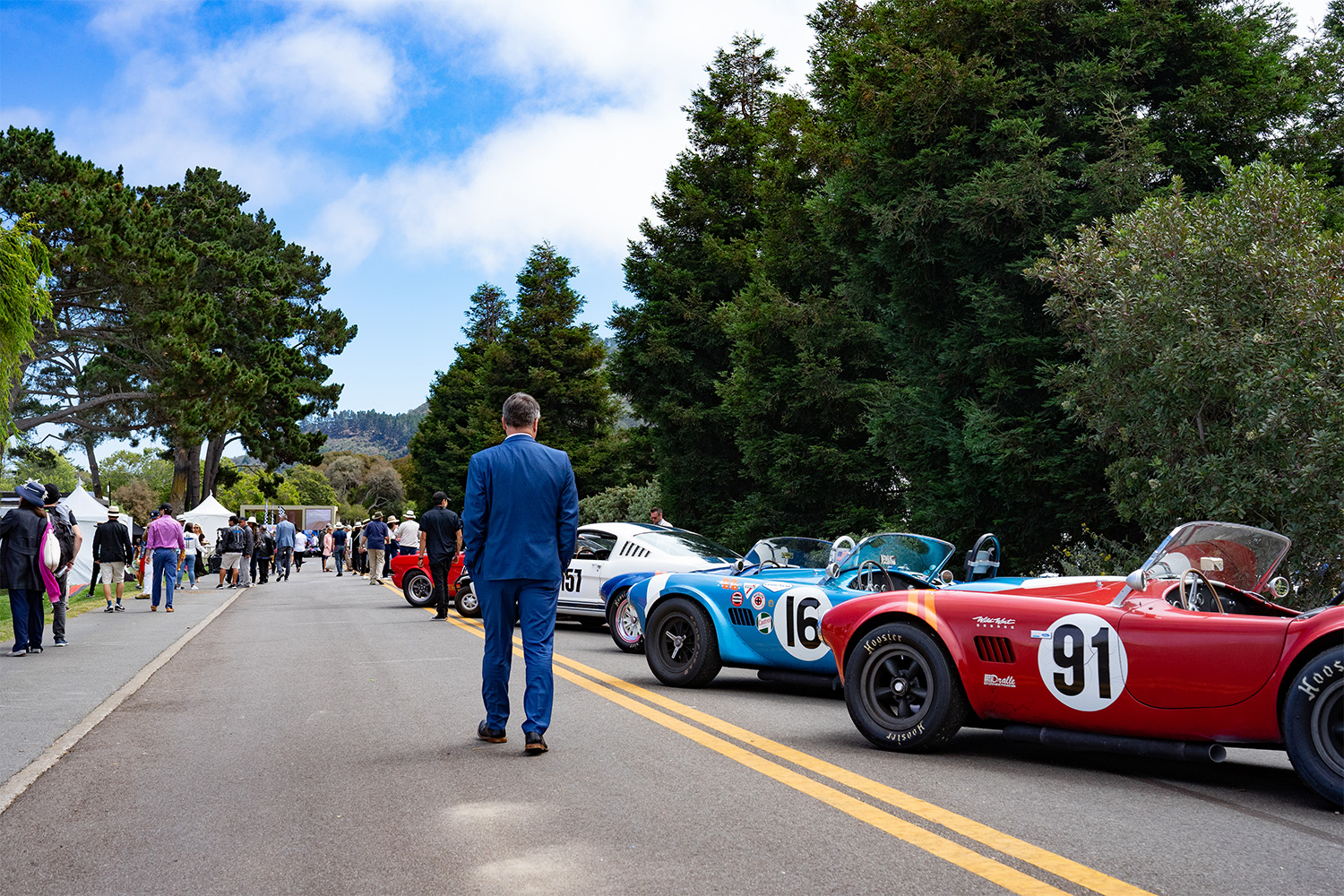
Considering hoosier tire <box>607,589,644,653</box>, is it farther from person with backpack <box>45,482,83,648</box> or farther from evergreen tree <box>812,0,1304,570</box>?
evergreen tree <box>812,0,1304,570</box>

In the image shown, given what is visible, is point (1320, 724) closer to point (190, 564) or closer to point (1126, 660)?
point (1126, 660)

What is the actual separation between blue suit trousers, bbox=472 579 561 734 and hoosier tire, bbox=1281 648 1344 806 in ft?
11.8

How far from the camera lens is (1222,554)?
571 cm

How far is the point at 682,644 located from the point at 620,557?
15.6 ft

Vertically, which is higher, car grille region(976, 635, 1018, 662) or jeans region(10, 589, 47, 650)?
car grille region(976, 635, 1018, 662)

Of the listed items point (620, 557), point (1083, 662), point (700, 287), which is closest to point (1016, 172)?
point (620, 557)

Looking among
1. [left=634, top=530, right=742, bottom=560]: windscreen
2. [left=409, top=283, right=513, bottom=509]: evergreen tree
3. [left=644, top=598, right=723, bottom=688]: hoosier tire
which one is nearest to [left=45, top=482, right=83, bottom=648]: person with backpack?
[left=634, top=530, right=742, bottom=560]: windscreen

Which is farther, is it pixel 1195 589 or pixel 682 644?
pixel 682 644

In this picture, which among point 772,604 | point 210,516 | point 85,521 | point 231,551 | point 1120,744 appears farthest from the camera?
point 210,516

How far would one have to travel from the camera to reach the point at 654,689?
28.1ft

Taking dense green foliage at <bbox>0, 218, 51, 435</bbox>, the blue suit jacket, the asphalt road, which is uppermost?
dense green foliage at <bbox>0, 218, 51, 435</bbox>

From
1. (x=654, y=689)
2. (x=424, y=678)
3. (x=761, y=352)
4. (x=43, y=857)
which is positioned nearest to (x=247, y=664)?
(x=424, y=678)

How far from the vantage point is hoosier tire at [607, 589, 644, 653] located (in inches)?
460

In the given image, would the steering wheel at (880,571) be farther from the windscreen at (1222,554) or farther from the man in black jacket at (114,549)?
the man in black jacket at (114,549)
